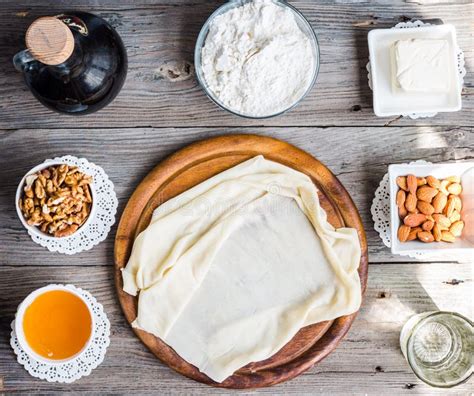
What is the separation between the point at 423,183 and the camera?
3.63ft

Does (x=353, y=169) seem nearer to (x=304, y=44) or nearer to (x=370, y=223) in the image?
(x=370, y=223)

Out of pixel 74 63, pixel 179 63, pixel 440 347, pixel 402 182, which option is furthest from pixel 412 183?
pixel 74 63

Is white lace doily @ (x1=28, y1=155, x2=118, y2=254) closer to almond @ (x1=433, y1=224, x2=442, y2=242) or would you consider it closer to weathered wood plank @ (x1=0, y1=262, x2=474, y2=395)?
weathered wood plank @ (x1=0, y1=262, x2=474, y2=395)

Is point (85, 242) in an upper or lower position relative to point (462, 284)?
upper

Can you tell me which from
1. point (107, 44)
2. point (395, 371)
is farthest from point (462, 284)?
point (107, 44)

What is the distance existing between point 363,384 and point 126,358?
418mm

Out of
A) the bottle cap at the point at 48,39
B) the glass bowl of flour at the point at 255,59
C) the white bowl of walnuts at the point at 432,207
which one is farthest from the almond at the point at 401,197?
the bottle cap at the point at 48,39

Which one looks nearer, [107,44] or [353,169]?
[107,44]

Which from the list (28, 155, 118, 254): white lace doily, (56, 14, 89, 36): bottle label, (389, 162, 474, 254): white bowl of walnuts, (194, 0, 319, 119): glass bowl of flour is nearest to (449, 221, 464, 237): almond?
(389, 162, 474, 254): white bowl of walnuts

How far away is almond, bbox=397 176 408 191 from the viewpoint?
110 centimetres

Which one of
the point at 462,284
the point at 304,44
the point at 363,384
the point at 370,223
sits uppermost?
the point at 304,44

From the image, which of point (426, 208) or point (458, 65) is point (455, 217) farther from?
point (458, 65)

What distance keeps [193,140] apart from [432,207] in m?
0.42

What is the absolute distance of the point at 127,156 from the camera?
3.72 ft
